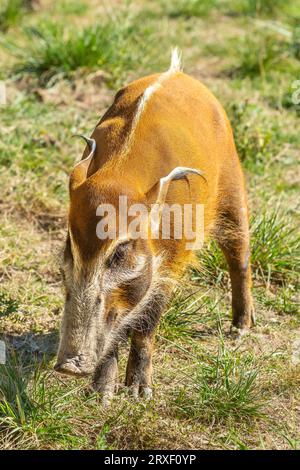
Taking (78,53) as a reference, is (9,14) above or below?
above

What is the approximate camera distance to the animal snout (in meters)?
4.12

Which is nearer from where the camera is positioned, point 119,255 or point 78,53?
point 119,255

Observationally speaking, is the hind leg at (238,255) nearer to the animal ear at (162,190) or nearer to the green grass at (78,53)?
the animal ear at (162,190)

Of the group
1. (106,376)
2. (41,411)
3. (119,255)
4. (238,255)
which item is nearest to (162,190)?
(119,255)

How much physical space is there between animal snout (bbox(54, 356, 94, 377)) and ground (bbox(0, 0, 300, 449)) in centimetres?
47

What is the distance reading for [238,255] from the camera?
18.8ft

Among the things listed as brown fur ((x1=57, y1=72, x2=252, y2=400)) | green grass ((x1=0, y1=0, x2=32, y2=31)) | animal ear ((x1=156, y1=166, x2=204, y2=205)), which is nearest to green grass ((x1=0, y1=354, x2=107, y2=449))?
brown fur ((x1=57, y1=72, x2=252, y2=400))

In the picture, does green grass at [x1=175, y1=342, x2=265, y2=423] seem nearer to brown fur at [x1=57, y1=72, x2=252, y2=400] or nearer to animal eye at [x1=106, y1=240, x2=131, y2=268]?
brown fur at [x1=57, y1=72, x2=252, y2=400]

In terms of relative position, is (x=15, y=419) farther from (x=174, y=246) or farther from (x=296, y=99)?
(x=296, y=99)

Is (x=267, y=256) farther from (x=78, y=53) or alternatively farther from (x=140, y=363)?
(x=78, y=53)

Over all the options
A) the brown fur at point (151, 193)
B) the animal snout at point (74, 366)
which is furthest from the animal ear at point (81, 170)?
the animal snout at point (74, 366)

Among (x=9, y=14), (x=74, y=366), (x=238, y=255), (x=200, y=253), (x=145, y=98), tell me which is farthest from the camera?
(x=9, y=14)

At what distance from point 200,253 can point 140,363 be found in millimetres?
1362
